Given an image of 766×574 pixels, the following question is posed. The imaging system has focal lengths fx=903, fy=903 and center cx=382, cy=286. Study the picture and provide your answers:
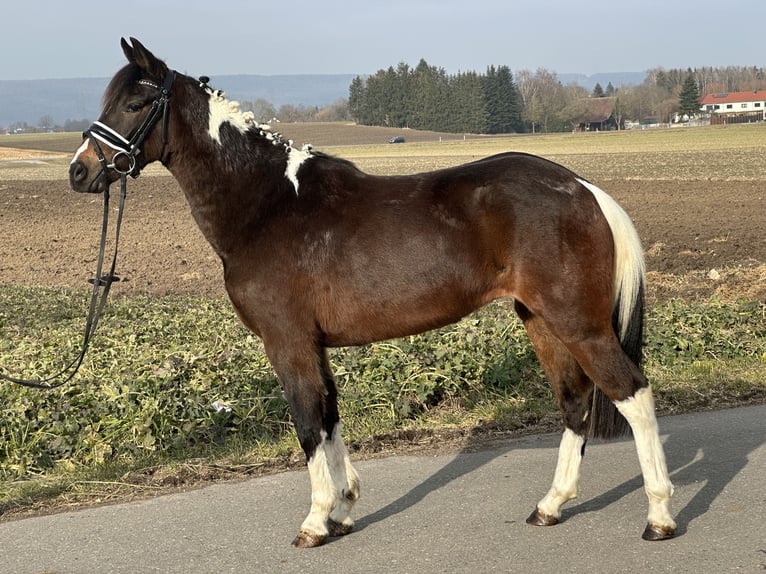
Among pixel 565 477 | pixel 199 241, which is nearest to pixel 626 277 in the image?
pixel 565 477

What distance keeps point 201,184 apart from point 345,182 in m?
0.80

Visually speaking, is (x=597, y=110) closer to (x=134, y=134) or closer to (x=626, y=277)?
(x=626, y=277)

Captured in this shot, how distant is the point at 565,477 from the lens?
16.1ft

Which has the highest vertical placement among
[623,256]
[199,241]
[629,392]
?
[623,256]

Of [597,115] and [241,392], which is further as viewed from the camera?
[597,115]

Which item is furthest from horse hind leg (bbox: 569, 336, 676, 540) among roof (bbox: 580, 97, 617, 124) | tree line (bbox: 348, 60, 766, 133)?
roof (bbox: 580, 97, 617, 124)

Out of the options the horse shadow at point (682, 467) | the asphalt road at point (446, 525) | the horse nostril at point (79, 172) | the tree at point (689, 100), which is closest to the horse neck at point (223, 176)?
the horse nostril at point (79, 172)

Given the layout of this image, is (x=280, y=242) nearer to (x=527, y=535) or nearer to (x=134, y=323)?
(x=527, y=535)

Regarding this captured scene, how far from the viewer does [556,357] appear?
5.19 meters

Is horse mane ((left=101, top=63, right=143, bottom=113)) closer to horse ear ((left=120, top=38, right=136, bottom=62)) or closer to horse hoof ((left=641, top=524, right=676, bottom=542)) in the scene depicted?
horse ear ((left=120, top=38, right=136, bottom=62))

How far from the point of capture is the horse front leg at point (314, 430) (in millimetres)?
4648

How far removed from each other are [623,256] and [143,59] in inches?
109

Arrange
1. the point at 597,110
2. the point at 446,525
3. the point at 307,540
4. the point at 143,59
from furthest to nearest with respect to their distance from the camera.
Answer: the point at 597,110 < the point at 143,59 < the point at 446,525 < the point at 307,540

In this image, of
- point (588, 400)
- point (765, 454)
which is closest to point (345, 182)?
point (588, 400)
